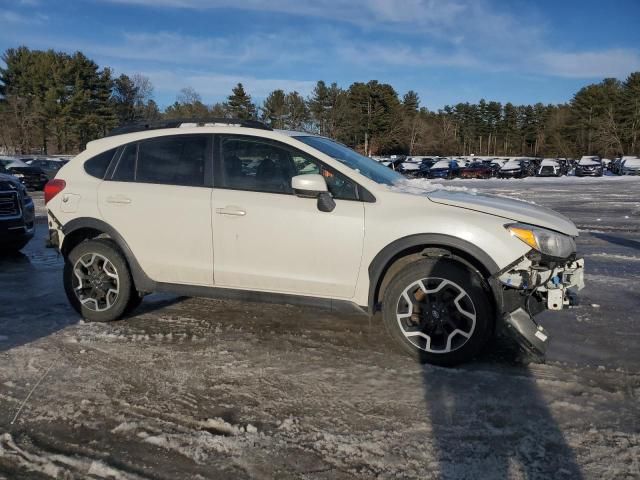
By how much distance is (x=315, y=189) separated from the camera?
4.12 m

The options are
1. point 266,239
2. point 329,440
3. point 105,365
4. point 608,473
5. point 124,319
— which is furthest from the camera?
point 124,319

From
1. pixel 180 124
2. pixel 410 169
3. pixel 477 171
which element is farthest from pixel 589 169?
pixel 180 124

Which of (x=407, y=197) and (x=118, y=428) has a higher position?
(x=407, y=197)

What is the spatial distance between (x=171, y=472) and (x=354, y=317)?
2.78 metres

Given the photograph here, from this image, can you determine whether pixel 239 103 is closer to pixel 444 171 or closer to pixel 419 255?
pixel 444 171

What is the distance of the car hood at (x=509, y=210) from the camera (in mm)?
3949

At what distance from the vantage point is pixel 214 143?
15.5 feet

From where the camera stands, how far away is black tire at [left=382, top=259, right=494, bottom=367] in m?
3.90

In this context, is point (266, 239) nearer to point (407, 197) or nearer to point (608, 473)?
point (407, 197)

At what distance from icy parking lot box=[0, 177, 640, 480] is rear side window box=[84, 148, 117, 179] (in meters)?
1.38

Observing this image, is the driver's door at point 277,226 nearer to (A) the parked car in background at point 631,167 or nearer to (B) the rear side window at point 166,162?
(B) the rear side window at point 166,162

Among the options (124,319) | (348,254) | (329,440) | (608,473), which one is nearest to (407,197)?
(348,254)

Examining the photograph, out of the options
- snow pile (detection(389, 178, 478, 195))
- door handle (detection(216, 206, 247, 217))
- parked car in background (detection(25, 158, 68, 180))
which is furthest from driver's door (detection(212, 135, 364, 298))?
parked car in background (detection(25, 158, 68, 180))

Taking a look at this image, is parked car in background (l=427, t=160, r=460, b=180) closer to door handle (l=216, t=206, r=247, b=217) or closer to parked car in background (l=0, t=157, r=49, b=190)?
parked car in background (l=0, t=157, r=49, b=190)
